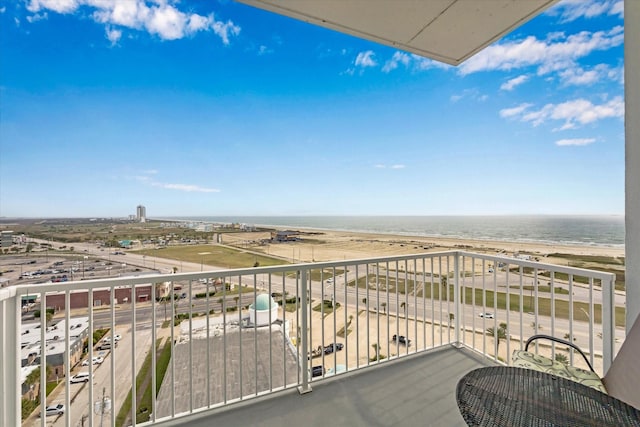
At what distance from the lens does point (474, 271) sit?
111 inches

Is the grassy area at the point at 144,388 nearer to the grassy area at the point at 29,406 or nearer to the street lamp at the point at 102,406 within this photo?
the street lamp at the point at 102,406

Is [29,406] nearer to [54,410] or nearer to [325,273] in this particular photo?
[54,410]

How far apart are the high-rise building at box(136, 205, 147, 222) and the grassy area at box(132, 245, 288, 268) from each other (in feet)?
3.47

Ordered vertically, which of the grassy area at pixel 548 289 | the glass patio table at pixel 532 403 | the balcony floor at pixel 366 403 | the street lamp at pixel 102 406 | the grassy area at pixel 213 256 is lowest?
the balcony floor at pixel 366 403

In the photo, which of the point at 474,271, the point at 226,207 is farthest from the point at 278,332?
the point at 226,207

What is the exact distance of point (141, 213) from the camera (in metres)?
3.93

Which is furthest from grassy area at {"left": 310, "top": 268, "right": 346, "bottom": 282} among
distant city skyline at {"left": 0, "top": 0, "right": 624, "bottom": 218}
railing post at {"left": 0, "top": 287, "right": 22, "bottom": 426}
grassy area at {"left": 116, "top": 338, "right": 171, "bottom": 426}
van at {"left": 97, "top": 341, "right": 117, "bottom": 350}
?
distant city skyline at {"left": 0, "top": 0, "right": 624, "bottom": 218}

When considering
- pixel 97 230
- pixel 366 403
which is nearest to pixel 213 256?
pixel 97 230

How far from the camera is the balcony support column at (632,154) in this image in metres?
1.72

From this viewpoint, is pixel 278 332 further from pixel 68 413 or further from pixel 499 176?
pixel 499 176

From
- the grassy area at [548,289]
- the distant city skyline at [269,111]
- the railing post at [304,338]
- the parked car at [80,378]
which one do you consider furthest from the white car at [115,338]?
the grassy area at [548,289]

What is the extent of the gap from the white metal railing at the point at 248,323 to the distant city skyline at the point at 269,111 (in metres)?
0.97

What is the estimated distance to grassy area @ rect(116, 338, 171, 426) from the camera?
5.98 feet

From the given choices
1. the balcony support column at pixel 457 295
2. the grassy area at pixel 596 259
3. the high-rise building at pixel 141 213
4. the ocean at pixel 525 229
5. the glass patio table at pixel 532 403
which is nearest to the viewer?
the glass patio table at pixel 532 403
